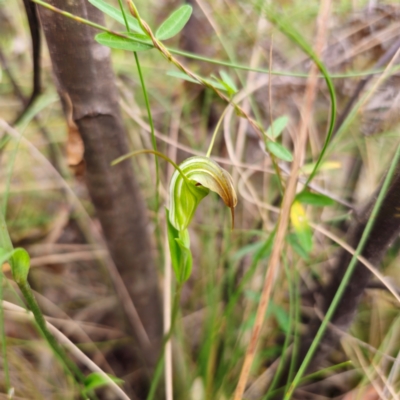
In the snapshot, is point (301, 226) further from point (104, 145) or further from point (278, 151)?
point (104, 145)

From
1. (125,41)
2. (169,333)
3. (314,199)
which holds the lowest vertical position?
(169,333)

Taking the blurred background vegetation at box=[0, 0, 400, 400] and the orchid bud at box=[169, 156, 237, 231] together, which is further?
the blurred background vegetation at box=[0, 0, 400, 400]

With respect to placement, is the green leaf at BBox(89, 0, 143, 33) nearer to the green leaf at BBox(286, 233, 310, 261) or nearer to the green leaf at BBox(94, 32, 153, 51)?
the green leaf at BBox(94, 32, 153, 51)

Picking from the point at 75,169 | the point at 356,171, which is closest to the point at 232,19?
the point at 356,171

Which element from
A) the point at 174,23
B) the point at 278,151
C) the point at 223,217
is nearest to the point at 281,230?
the point at 278,151

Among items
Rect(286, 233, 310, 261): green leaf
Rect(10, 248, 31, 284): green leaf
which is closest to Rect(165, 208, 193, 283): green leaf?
Rect(10, 248, 31, 284): green leaf
